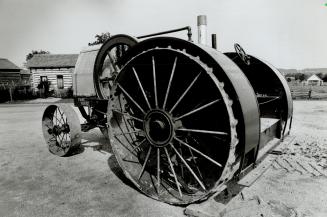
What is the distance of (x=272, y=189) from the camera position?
442cm

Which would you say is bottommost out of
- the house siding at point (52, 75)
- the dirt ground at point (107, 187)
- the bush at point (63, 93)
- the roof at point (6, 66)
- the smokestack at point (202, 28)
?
the dirt ground at point (107, 187)

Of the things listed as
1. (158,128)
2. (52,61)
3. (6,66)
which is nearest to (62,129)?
(158,128)

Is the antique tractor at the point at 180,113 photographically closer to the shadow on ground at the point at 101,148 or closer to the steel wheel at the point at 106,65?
the steel wheel at the point at 106,65

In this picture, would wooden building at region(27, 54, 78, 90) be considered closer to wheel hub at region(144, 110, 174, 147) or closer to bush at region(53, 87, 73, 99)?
bush at region(53, 87, 73, 99)

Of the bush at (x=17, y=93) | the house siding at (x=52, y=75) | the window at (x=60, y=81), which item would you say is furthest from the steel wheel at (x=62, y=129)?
the window at (x=60, y=81)

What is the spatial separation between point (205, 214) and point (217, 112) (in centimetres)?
158

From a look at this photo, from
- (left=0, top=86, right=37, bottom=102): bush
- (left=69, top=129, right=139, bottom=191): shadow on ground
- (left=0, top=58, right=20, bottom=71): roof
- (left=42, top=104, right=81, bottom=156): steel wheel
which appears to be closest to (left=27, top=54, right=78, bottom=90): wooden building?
(left=0, top=86, right=37, bottom=102): bush

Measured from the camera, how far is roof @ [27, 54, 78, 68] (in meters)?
29.3

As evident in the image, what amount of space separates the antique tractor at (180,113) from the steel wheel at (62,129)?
1.1 inches

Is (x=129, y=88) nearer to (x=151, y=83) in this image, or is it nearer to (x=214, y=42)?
(x=151, y=83)

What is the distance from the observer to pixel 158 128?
13.0 ft

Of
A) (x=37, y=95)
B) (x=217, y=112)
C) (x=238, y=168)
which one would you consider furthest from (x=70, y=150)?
(x=37, y=95)

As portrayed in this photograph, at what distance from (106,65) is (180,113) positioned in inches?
97.0

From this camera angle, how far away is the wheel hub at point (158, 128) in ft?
12.8
